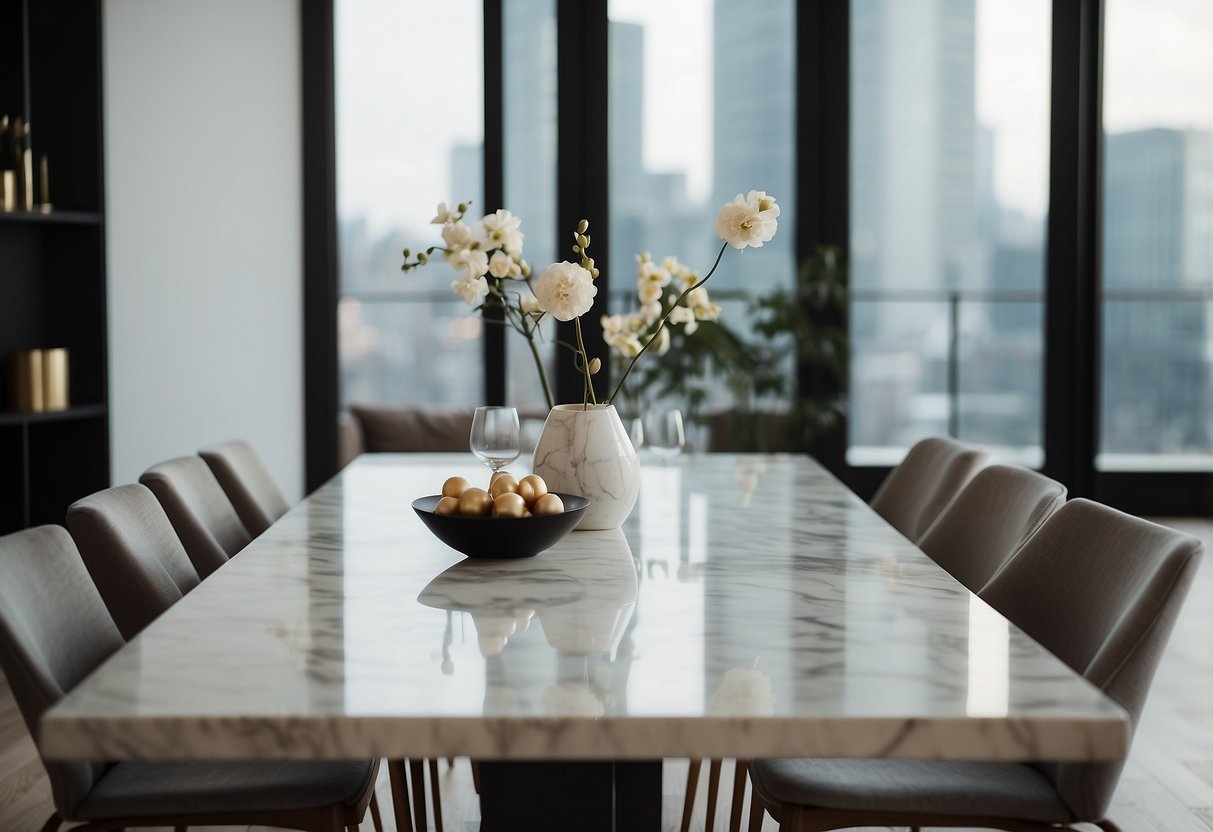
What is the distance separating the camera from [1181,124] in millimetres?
5805

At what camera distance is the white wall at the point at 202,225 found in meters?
5.16

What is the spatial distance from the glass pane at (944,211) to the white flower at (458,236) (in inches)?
152

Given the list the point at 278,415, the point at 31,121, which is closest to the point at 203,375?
the point at 278,415

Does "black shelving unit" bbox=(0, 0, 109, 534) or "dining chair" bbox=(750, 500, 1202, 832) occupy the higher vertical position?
"black shelving unit" bbox=(0, 0, 109, 534)

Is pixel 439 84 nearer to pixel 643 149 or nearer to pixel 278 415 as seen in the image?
pixel 643 149

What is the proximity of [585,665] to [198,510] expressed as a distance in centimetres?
135

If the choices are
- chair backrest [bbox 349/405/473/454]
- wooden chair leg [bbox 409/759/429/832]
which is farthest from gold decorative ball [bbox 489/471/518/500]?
chair backrest [bbox 349/405/473/454]

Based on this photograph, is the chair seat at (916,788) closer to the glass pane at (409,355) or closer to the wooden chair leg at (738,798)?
the wooden chair leg at (738,798)

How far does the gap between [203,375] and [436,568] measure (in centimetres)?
395

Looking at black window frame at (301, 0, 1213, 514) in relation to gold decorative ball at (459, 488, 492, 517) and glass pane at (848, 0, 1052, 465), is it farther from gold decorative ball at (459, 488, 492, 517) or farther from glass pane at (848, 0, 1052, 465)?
gold decorative ball at (459, 488, 492, 517)

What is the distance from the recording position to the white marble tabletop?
40.8 inches

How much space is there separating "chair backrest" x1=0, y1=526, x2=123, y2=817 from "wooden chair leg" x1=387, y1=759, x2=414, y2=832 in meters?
0.51

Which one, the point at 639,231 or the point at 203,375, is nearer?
the point at 203,375

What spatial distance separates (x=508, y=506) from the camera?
5.50 ft
